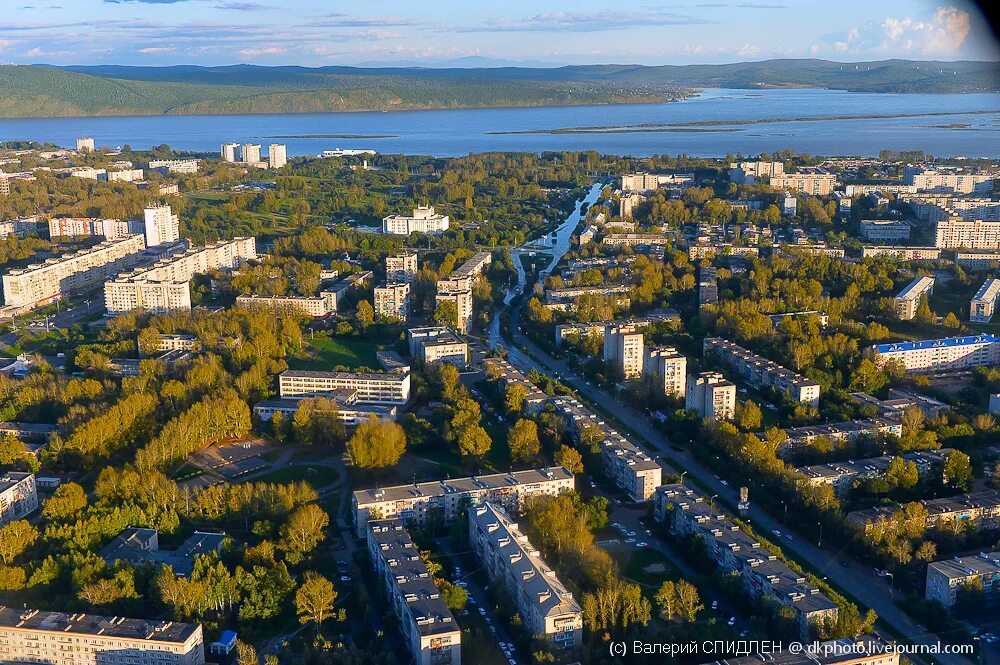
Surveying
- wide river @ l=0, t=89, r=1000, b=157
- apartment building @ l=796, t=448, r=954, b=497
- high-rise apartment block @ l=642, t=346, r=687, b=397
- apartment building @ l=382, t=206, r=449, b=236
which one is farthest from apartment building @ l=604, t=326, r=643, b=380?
wide river @ l=0, t=89, r=1000, b=157

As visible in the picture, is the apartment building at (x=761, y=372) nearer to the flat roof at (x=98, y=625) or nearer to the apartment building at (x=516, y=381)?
the apartment building at (x=516, y=381)

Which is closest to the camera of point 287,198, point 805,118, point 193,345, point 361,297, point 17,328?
point 193,345

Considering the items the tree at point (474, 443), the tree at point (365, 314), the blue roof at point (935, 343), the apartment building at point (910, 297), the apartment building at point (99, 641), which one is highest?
the apartment building at point (910, 297)

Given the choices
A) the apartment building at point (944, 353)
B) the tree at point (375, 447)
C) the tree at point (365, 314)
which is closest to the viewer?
the tree at point (375, 447)

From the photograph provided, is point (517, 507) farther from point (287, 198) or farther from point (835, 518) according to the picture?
point (287, 198)

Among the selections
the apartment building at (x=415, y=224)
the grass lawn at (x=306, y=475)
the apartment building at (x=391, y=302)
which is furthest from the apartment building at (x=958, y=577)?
the apartment building at (x=415, y=224)

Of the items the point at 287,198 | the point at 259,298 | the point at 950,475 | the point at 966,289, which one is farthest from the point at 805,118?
the point at 950,475
